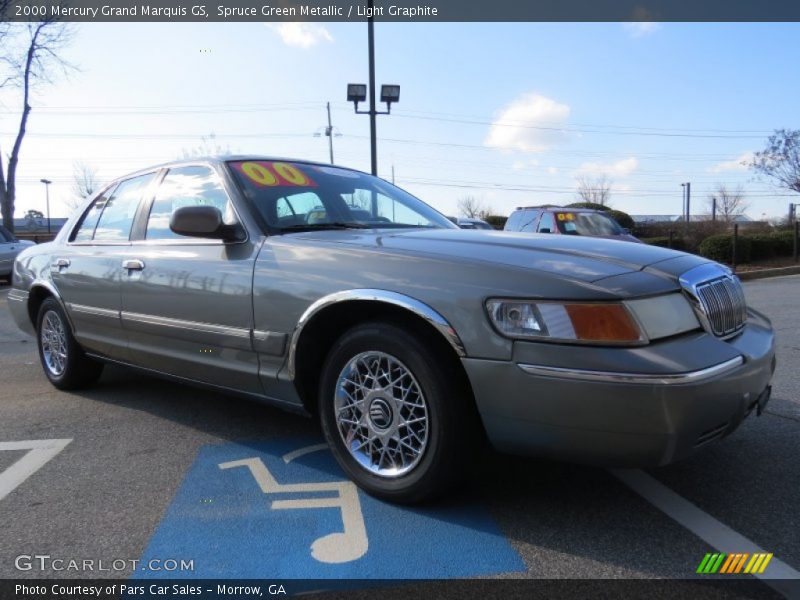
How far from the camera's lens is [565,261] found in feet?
8.23

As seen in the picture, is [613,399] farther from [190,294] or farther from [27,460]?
[27,460]

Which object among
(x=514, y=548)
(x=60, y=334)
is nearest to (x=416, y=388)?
(x=514, y=548)

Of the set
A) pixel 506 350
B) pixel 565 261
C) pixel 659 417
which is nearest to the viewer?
pixel 659 417

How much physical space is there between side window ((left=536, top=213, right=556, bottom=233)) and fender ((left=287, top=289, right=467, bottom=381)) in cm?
968

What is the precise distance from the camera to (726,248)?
16.3m

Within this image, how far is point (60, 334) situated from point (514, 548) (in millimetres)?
3968

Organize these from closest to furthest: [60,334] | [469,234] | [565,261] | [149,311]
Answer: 1. [565,261]
2. [469,234]
3. [149,311]
4. [60,334]

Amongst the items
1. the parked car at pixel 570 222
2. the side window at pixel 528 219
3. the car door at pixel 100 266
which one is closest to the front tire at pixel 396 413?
the car door at pixel 100 266

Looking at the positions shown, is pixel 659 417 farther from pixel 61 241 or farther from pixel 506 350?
pixel 61 241

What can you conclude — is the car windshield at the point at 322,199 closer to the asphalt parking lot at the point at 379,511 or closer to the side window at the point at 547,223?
the asphalt parking lot at the point at 379,511

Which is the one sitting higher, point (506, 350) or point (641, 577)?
point (506, 350)

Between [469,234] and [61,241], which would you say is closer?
[469,234]

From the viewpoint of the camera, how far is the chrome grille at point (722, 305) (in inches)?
98.7

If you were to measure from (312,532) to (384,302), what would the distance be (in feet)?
3.28
